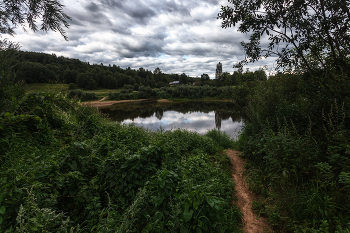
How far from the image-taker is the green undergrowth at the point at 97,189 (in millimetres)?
1779

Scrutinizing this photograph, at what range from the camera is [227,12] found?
189 inches

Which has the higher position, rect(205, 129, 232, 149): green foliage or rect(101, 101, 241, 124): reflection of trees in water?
rect(205, 129, 232, 149): green foliage

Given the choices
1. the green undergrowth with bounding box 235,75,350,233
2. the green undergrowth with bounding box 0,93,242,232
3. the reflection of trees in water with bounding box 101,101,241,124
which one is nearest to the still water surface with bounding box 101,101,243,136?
the reflection of trees in water with bounding box 101,101,241,124

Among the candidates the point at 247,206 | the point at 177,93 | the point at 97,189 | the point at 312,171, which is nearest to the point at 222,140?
the point at 247,206

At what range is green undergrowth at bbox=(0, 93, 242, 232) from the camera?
5.84 ft

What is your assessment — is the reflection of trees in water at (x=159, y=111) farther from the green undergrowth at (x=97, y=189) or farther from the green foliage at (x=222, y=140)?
the green undergrowth at (x=97, y=189)

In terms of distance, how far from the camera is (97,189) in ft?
9.30

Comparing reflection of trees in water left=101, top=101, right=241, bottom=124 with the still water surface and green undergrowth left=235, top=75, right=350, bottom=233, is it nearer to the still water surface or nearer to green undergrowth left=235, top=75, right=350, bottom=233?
the still water surface

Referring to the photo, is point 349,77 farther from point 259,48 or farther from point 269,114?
point 269,114

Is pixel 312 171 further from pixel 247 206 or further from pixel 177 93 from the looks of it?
pixel 177 93

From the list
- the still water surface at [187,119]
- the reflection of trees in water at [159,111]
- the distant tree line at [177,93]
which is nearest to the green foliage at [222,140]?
the still water surface at [187,119]

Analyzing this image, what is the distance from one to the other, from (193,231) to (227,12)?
550cm

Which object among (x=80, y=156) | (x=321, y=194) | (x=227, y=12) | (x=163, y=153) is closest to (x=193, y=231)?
(x=163, y=153)

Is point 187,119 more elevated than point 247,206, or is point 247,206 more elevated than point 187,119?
point 247,206
